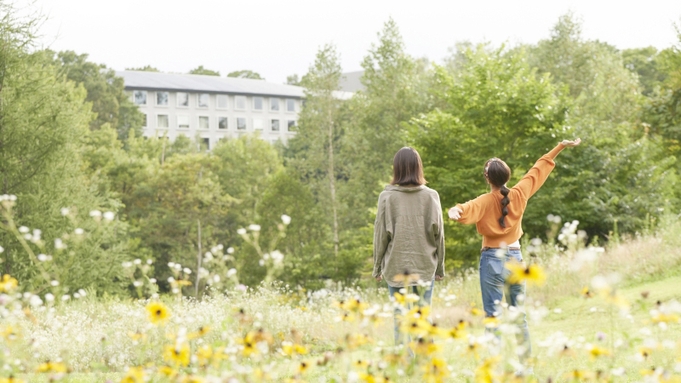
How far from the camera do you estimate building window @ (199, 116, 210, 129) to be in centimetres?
8056

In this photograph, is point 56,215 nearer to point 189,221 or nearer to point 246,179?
point 189,221

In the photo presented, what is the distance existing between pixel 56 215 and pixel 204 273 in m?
14.5

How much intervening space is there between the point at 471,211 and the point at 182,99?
76.8 m

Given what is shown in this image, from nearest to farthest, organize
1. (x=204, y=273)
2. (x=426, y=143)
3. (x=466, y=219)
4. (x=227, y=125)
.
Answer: (x=204, y=273) < (x=466, y=219) < (x=426, y=143) < (x=227, y=125)

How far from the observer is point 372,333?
630 centimetres

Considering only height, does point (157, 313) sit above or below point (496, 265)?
above

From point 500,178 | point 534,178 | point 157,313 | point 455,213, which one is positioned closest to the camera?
point 157,313

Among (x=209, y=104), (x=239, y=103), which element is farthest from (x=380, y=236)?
(x=239, y=103)

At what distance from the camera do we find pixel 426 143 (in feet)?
74.6

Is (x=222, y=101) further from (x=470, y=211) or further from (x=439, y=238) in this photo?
(x=470, y=211)

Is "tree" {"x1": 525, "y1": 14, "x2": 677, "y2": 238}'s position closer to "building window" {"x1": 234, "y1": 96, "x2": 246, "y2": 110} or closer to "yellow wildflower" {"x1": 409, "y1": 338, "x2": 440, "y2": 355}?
"yellow wildflower" {"x1": 409, "y1": 338, "x2": 440, "y2": 355}

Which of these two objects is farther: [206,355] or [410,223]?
[410,223]

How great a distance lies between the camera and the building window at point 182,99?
7931 centimetres

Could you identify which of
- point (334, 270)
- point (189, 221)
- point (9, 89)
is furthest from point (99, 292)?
point (189, 221)
